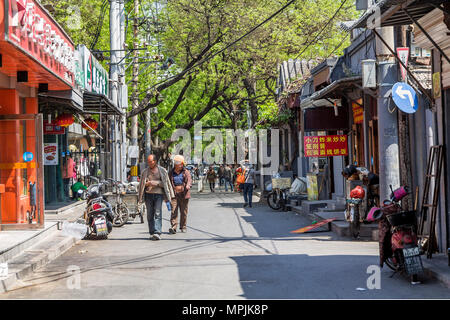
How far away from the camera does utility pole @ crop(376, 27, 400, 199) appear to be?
12.6 metres

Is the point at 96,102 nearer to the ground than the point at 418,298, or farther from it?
farther from it

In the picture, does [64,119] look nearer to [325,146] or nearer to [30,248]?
[325,146]

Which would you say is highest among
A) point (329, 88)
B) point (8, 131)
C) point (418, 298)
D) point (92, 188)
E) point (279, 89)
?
point (279, 89)

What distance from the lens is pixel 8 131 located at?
591 inches

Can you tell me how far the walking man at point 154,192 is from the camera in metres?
14.8

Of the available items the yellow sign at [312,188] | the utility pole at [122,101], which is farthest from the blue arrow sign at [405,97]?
the utility pole at [122,101]

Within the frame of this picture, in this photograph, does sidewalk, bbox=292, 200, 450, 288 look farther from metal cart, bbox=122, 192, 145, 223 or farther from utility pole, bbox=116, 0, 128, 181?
utility pole, bbox=116, 0, 128, 181

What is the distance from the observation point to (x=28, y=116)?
14.2 metres

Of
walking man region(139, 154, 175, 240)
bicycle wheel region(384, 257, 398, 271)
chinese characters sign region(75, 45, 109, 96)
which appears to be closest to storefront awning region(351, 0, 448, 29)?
bicycle wheel region(384, 257, 398, 271)

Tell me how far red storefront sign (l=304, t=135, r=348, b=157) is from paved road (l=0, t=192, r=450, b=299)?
450 centimetres

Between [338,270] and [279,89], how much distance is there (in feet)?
87.6

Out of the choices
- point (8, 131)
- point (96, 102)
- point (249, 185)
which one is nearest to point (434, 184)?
point (8, 131)

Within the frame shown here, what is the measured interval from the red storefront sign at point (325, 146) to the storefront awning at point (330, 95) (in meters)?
1.15
